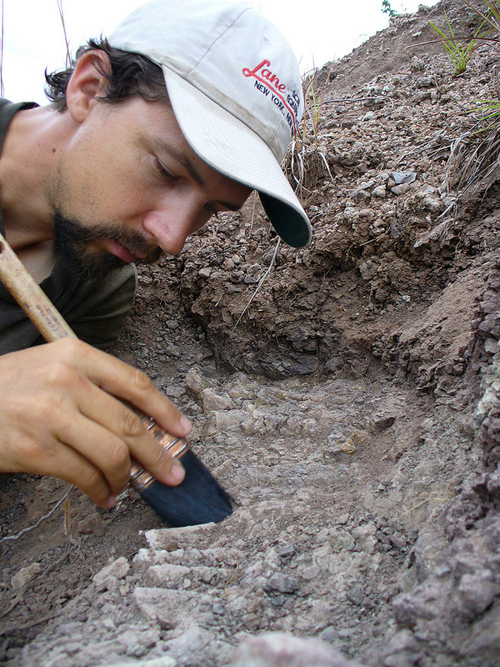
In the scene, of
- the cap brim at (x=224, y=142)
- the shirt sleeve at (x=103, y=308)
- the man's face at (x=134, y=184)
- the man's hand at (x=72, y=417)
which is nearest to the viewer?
the man's hand at (x=72, y=417)

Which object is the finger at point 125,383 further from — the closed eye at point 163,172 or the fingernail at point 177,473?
the closed eye at point 163,172

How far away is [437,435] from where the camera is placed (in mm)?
1156

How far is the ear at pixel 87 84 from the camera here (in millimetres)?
1529

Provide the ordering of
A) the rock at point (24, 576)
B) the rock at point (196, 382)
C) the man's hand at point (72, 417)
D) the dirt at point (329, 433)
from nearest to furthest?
the dirt at point (329, 433)
the man's hand at point (72, 417)
the rock at point (24, 576)
the rock at point (196, 382)

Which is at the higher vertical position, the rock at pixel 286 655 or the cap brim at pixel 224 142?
the cap brim at pixel 224 142

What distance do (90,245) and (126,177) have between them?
0.33 meters

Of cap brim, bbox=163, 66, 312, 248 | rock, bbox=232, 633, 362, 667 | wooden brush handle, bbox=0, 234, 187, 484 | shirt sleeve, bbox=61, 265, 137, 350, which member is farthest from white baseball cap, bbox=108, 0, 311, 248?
rock, bbox=232, 633, 362, 667

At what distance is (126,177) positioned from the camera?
1385 mm

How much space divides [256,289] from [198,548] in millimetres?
1362

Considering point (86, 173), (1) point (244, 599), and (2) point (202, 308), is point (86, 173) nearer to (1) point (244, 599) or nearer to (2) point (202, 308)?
(2) point (202, 308)

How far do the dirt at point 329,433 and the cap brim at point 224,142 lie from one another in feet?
2.19

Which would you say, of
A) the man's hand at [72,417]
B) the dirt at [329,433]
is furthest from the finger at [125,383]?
the dirt at [329,433]

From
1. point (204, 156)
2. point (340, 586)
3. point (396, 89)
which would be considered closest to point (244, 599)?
point (340, 586)

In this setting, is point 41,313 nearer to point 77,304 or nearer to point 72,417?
point 72,417
